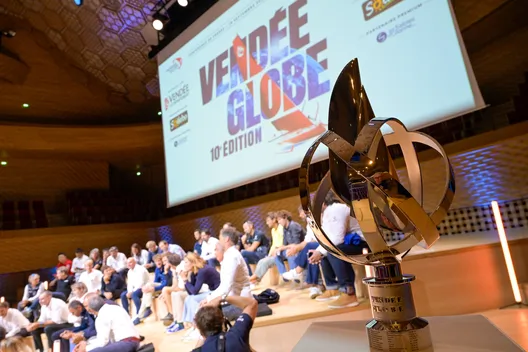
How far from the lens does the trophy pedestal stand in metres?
0.53

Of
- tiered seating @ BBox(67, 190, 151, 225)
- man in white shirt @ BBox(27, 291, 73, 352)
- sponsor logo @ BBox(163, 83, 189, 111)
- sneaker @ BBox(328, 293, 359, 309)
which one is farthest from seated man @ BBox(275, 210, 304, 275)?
tiered seating @ BBox(67, 190, 151, 225)

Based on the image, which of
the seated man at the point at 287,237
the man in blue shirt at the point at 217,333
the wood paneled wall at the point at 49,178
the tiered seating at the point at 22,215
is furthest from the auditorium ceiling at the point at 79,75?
the man in blue shirt at the point at 217,333

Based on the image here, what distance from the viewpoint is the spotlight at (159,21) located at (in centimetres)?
704

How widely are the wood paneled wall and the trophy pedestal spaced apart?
38.8 ft

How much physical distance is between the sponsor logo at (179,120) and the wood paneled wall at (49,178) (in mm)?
6619

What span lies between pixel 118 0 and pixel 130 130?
338 centimetres

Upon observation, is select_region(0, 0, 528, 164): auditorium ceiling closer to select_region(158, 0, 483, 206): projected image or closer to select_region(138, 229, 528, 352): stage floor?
select_region(158, 0, 483, 206): projected image

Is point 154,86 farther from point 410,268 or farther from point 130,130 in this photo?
point 410,268

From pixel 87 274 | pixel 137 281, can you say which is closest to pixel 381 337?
pixel 137 281

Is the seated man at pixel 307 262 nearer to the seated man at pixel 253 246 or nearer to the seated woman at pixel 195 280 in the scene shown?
the seated woman at pixel 195 280

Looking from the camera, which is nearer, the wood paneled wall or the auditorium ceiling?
the auditorium ceiling

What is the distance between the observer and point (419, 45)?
3258mm

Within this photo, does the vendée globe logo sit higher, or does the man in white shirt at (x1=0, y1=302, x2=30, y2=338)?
the vendée globe logo

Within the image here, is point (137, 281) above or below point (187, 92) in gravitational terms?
below
